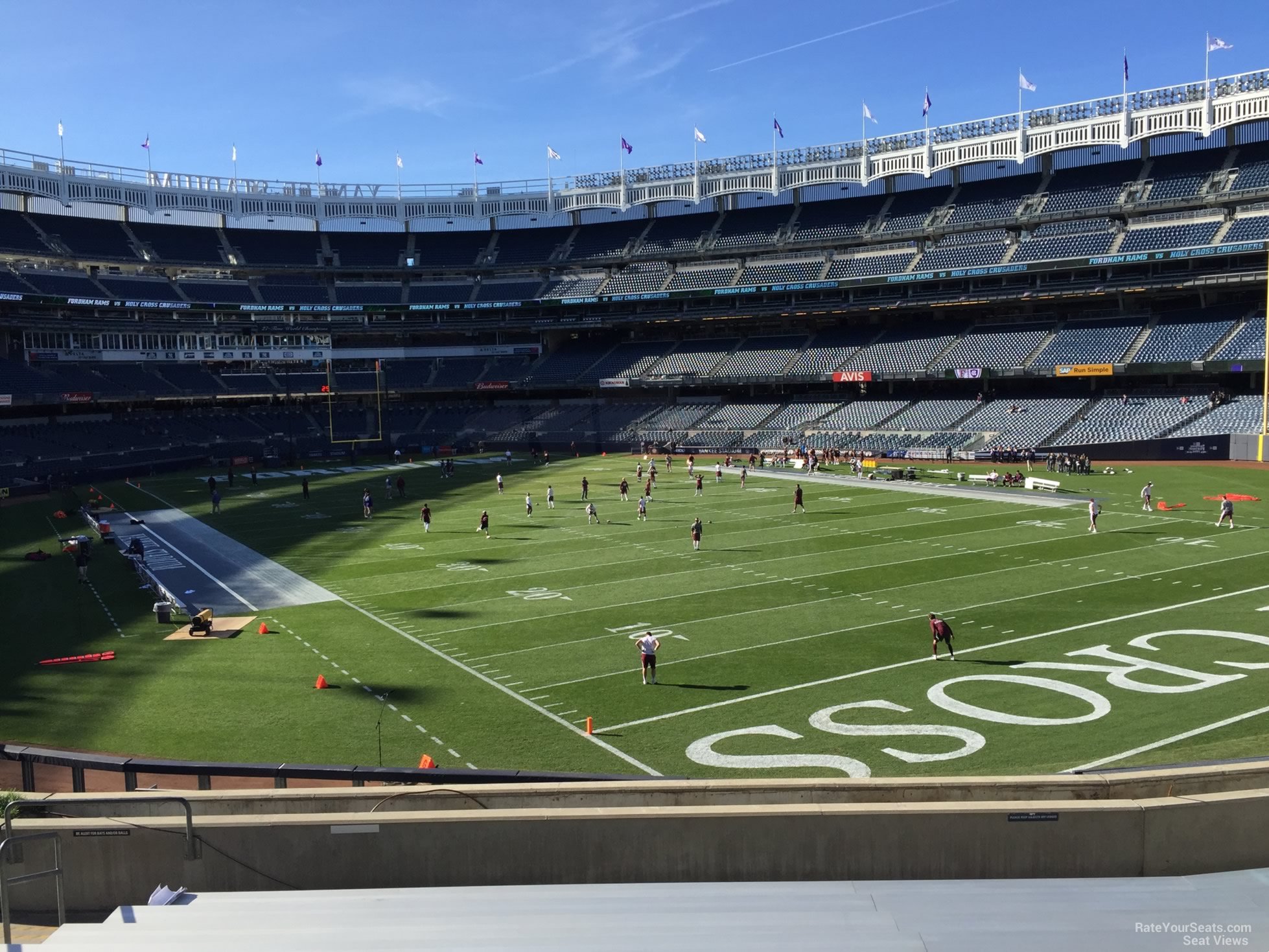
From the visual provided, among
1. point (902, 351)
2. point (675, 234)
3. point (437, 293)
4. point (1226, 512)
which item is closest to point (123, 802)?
point (1226, 512)

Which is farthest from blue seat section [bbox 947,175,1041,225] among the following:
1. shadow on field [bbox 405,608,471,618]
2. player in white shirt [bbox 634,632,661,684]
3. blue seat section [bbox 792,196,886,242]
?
player in white shirt [bbox 634,632,661,684]

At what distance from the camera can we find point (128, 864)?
7.07 m

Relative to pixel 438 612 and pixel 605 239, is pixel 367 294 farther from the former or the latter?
pixel 438 612

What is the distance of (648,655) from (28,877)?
11.8 metres

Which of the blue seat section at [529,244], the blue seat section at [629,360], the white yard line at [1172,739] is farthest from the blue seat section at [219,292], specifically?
the white yard line at [1172,739]

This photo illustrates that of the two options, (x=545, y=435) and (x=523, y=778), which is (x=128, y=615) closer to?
(x=523, y=778)

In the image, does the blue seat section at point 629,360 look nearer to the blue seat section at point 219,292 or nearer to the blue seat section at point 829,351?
the blue seat section at point 829,351

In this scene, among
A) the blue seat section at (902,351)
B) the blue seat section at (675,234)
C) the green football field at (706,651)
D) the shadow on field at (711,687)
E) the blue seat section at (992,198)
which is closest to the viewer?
the green football field at (706,651)

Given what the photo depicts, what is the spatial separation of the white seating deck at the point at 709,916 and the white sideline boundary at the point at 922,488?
3247 cm

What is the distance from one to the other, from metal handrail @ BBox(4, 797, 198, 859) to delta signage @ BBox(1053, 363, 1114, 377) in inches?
2392

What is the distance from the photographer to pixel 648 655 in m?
17.2

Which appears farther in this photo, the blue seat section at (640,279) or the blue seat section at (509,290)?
the blue seat section at (509,290)

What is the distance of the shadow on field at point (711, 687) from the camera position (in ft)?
55.8

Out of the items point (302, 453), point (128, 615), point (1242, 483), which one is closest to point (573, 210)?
point (302, 453)
